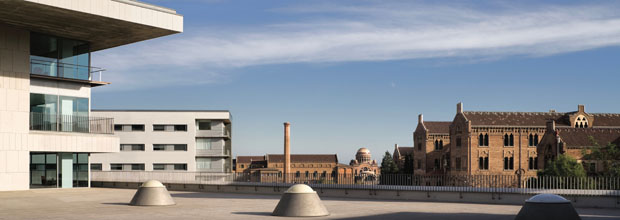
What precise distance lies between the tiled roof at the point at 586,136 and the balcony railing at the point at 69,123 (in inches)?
2498

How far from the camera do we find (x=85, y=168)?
38250mm

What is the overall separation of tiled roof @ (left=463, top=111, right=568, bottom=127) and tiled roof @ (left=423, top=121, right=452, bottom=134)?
727 inches

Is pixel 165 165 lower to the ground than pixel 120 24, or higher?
lower

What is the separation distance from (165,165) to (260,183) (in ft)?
170

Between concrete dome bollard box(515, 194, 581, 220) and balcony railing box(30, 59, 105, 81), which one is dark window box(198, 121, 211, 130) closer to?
balcony railing box(30, 59, 105, 81)

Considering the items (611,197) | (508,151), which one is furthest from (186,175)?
(508,151)

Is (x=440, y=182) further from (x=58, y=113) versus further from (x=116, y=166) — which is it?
(x=116, y=166)

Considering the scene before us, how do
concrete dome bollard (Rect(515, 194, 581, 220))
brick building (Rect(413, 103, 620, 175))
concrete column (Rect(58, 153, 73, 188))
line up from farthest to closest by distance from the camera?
brick building (Rect(413, 103, 620, 175))
concrete column (Rect(58, 153, 73, 188))
concrete dome bollard (Rect(515, 194, 581, 220))

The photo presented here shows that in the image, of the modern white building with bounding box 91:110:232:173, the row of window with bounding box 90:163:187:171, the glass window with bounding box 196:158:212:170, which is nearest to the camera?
the row of window with bounding box 90:163:187:171

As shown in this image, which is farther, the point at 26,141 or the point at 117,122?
the point at 117,122

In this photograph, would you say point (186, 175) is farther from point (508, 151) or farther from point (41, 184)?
point (508, 151)

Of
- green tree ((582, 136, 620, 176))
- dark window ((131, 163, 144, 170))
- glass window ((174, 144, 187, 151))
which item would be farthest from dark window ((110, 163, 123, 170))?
green tree ((582, 136, 620, 176))

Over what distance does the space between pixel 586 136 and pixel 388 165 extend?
60412mm

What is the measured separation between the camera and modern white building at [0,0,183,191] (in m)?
32.6
